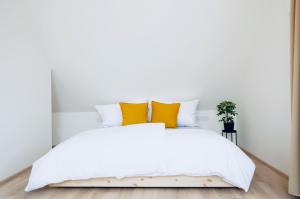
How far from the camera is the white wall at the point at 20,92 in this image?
109 inches

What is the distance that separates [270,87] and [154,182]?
1837 mm

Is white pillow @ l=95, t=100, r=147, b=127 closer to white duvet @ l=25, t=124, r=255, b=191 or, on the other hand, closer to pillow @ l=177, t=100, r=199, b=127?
pillow @ l=177, t=100, r=199, b=127

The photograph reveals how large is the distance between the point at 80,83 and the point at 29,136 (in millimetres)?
1162

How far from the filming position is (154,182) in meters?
2.37

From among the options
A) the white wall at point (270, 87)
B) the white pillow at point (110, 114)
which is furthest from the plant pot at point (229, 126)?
the white pillow at point (110, 114)

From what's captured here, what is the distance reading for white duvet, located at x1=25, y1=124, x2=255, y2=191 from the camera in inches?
90.6

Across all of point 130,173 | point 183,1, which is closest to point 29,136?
point 130,173

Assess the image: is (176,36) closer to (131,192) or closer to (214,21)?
(214,21)

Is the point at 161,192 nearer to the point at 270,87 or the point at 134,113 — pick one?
the point at 134,113

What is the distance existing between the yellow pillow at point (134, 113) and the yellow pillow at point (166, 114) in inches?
5.4

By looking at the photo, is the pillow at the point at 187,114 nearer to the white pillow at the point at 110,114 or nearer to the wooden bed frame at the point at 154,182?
the white pillow at the point at 110,114

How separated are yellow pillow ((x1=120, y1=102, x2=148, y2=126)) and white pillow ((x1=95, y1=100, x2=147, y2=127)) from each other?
0.54ft

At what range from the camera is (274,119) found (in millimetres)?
2891

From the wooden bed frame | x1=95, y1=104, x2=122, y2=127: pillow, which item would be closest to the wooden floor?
A: the wooden bed frame
